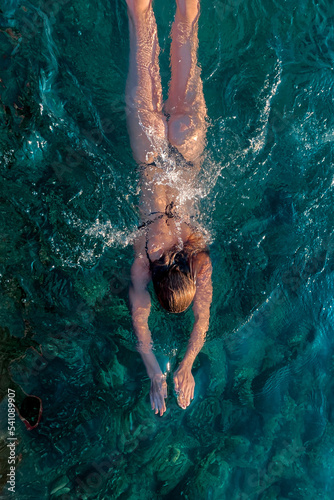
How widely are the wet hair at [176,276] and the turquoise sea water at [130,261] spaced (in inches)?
25.2

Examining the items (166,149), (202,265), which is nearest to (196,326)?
(202,265)

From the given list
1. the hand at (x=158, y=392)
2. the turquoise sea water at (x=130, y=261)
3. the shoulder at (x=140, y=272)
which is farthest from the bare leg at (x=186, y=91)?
the hand at (x=158, y=392)

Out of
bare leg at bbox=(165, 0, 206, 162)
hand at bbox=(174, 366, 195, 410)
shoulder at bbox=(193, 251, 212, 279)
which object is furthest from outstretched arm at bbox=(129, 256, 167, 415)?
bare leg at bbox=(165, 0, 206, 162)

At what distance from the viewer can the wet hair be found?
277 cm

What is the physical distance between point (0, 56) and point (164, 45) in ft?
5.95

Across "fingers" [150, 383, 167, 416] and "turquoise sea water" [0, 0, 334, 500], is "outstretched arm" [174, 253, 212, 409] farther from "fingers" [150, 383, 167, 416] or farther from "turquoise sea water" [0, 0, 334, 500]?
"turquoise sea water" [0, 0, 334, 500]

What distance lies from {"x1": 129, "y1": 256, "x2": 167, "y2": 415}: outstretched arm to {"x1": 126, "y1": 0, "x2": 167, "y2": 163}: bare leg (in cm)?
123

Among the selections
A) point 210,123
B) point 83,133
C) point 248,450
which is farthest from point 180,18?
point 248,450

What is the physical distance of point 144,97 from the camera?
11.2 feet

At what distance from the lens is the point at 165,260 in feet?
10.4

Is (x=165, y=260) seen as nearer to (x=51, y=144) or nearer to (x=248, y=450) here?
(x=51, y=144)

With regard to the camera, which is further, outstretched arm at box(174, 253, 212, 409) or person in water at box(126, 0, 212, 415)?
outstretched arm at box(174, 253, 212, 409)

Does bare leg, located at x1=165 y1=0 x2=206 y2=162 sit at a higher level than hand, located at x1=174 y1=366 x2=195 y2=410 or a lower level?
higher

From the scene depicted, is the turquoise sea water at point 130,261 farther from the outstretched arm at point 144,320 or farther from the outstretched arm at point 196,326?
the outstretched arm at point 196,326
